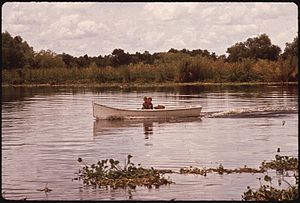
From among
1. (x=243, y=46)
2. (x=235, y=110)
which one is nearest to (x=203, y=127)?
(x=235, y=110)

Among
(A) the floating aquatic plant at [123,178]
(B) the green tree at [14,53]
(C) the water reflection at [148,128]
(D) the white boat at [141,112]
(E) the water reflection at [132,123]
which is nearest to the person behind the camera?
(A) the floating aquatic plant at [123,178]

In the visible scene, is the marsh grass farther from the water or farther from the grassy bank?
the water

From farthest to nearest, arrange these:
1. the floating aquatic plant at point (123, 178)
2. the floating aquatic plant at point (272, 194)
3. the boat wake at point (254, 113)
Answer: the boat wake at point (254, 113)
the floating aquatic plant at point (123, 178)
the floating aquatic plant at point (272, 194)

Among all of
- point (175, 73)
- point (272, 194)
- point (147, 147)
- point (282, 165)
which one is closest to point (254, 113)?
point (147, 147)

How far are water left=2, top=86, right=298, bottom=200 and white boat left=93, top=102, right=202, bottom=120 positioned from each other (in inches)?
17.6

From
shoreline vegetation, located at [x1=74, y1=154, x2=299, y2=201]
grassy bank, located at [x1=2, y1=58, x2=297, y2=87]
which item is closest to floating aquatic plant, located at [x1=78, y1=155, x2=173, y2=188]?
shoreline vegetation, located at [x1=74, y1=154, x2=299, y2=201]

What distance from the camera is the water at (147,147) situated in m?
16.7

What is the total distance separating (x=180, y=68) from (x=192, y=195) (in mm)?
79792

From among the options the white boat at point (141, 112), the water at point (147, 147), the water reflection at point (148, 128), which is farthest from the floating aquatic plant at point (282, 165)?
the white boat at point (141, 112)

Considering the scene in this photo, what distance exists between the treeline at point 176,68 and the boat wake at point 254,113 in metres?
38.0

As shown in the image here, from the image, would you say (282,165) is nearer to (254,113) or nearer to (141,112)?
(141,112)

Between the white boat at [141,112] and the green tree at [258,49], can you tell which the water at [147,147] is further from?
the green tree at [258,49]

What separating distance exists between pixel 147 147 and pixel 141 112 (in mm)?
12283

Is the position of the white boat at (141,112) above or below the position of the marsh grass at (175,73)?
below
